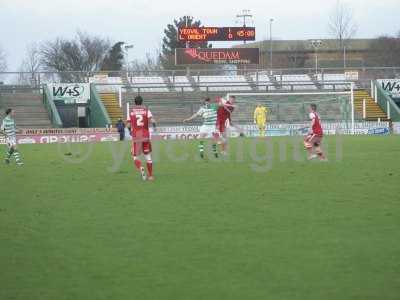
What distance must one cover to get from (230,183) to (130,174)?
144 inches

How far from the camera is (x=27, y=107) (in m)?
59.0

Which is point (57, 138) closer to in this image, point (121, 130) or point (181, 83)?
point (121, 130)

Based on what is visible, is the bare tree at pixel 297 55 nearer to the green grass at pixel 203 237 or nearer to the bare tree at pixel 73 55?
the bare tree at pixel 73 55

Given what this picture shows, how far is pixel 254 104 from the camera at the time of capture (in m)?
56.6

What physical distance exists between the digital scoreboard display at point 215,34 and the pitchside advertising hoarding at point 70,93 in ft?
36.5

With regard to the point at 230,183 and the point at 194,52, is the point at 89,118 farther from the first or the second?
the point at 230,183

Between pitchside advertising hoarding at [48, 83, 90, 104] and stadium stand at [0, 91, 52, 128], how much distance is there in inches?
55.0

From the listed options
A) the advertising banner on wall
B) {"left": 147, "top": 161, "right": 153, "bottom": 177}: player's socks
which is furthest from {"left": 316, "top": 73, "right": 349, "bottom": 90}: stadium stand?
{"left": 147, "top": 161, "right": 153, "bottom": 177}: player's socks

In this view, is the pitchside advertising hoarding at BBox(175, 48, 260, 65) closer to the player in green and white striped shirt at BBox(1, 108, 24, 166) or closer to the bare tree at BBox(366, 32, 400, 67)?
the bare tree at BBox(366, 32, 400, 67)

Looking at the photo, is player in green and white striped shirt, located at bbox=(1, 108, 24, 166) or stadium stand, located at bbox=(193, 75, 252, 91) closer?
player in green and white striped shirt, located at bbox=(1, 108, 24, 166)

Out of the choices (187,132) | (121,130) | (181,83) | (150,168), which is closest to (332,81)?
(181,83)

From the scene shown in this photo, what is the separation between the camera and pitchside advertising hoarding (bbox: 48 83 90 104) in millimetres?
58781

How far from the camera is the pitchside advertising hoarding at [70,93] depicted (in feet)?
193

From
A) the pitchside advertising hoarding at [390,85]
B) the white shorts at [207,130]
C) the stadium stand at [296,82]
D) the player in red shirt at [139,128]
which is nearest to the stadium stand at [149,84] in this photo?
the stadium stand at [296,82]
